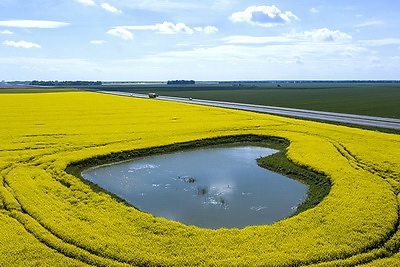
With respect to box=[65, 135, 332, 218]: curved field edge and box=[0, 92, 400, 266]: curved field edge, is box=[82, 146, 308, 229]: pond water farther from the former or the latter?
box=[0, 92, 400, 266]: curved field edge

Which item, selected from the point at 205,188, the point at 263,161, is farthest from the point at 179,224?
the point at 263,161

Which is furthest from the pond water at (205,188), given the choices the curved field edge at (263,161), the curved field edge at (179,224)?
the curved field edge at (179,224)

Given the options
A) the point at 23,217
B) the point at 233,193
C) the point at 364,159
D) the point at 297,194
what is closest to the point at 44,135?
the point at 23,217

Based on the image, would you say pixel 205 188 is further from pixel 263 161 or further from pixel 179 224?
pixel 263 161

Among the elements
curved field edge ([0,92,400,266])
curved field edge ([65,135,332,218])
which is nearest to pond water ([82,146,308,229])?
curved field edge ([65,135,332,218])

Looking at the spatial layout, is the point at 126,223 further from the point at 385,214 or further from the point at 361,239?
the point at 385,214

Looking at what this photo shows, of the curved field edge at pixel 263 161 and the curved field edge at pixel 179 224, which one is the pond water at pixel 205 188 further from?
the curved field edge at pixel 179 224
